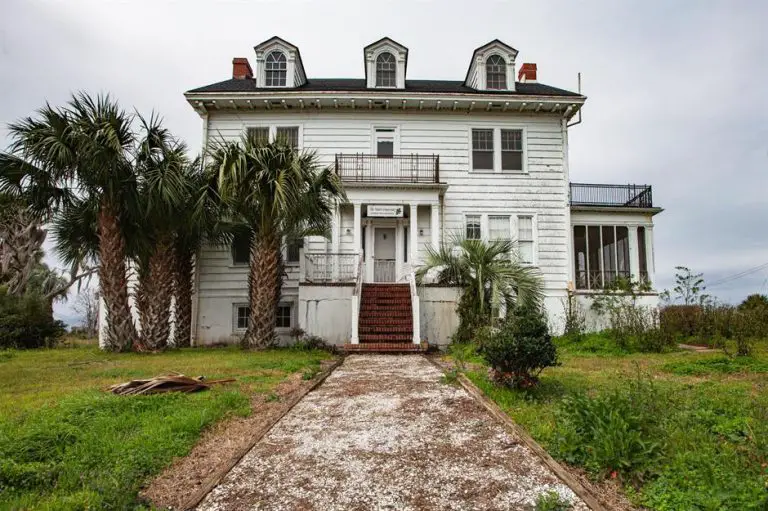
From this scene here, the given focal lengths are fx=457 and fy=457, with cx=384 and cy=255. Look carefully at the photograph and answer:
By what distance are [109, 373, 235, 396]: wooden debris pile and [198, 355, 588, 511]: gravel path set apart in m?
1.71

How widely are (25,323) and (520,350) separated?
17200mm

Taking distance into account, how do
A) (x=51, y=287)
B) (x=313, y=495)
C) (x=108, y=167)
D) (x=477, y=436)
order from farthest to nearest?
(x=51, y=287)
(x=108, y=167)
(x=477, y=436)
(x=313, y=495)

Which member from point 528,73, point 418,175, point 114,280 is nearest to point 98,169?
point 114,280

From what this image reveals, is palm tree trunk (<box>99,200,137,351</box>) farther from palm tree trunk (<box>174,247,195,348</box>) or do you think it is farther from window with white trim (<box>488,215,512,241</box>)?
window with white trim (<box>488,215,512,241</box>)

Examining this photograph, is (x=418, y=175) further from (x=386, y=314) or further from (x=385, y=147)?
(x=386, y=314)

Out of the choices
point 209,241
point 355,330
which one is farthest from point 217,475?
point 209,241

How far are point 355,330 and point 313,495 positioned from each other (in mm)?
9046

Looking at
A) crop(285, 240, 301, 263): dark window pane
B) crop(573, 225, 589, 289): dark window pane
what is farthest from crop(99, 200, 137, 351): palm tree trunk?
crop(573, 225, 589, 289): dark window pane

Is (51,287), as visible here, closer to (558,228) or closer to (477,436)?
(558,228)

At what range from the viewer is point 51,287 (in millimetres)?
31312

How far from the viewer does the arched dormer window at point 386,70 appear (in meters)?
17.5

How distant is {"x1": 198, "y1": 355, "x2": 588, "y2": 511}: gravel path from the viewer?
3166 mm

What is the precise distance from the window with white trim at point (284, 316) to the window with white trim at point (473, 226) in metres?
6.85

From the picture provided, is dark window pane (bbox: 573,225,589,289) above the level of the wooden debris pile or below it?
above
